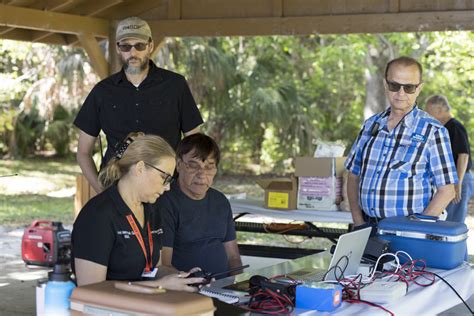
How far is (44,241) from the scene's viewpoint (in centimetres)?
218

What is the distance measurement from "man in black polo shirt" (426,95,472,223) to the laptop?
3812 mm

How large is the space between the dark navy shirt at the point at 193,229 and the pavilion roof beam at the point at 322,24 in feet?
11.6

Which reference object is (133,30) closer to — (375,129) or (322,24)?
(375,129)

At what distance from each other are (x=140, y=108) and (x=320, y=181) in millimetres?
2273

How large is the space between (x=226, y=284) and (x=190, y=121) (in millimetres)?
1464

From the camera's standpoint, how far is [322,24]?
6.83 meters

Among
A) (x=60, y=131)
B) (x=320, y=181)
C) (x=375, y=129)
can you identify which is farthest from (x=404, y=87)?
→ (x=60, y=131)

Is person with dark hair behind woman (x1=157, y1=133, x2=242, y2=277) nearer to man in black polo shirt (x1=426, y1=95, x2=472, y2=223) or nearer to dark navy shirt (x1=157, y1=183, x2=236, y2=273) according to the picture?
dark navy shirt (x1=157, y1=183, x2=236, y2=273)

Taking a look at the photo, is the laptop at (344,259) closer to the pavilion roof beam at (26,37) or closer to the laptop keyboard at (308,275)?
the laptop keyboard at (308,275)

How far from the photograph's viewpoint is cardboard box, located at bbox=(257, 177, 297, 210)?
20.4 feet

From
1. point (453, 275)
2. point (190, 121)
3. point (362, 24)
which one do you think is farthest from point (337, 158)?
point (453, 275)

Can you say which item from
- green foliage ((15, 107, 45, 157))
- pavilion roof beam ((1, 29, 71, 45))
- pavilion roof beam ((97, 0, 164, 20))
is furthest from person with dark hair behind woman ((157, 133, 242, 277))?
green foliage ((15, 107, 45, 157))

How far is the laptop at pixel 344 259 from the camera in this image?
9.24 ft

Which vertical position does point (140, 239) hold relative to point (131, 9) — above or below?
below
